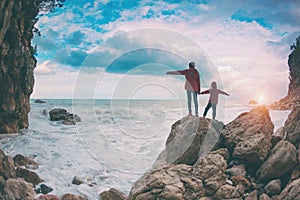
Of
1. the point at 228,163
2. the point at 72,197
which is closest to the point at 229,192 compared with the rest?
the point at 228,163

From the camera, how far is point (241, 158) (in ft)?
24.6

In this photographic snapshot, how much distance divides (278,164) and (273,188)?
693 millimetres

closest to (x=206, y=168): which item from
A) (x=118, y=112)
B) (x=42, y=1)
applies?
(x=42, y=1)

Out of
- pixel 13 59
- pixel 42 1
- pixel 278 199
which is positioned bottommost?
pixel 278 199

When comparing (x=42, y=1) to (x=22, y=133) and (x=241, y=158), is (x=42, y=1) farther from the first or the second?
(x=241, y=158)

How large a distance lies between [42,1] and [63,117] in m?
12.2

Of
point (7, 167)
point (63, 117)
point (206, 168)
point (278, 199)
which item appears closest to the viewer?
point (278, 199)

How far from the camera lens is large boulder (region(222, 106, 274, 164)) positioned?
7321 mm

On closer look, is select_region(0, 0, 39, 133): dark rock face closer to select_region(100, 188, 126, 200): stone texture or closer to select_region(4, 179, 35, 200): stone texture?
select_region(4, 179, 35, 200): stone texture

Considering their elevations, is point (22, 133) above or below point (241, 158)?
below

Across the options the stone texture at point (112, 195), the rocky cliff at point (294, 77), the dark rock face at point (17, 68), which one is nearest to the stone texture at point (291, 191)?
the stone texture at point (112, 195)

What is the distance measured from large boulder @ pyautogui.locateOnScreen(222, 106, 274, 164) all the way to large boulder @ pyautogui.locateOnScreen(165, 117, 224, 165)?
42 centimetres

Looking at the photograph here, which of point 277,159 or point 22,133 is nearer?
point 277,159

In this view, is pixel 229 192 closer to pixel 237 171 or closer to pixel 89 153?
pixel 237 171
